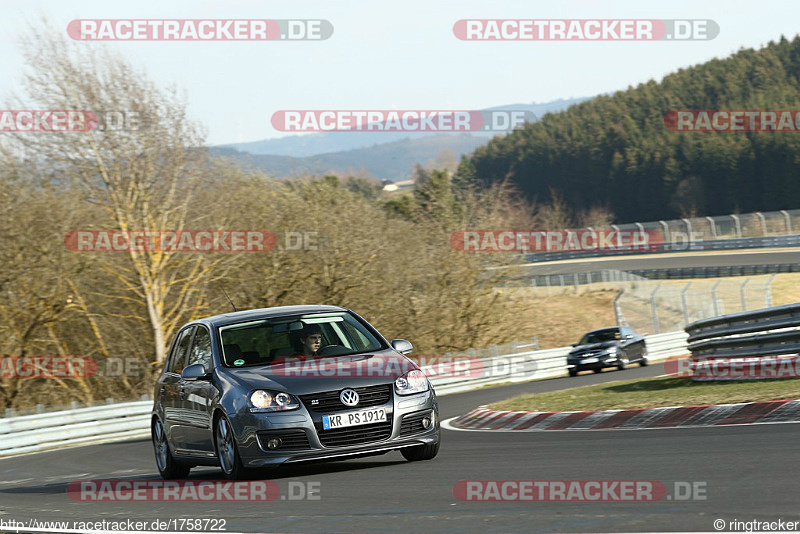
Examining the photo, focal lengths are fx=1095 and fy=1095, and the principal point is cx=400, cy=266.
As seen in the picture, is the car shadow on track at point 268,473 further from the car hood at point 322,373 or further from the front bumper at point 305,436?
the car hood at point 322,373

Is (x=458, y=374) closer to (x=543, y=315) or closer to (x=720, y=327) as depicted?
(x=720, y=327)

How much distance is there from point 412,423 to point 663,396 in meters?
5.72

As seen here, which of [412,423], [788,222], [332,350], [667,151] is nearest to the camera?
[412,423]

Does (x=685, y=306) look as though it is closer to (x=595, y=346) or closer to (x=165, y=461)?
(x=595, y=346)

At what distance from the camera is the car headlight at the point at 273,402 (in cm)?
917

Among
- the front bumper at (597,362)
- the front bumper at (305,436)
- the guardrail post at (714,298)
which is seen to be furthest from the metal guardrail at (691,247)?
the front bumper at (305,436)

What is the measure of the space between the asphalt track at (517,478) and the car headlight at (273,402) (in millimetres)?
659

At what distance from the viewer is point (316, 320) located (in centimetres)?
1064

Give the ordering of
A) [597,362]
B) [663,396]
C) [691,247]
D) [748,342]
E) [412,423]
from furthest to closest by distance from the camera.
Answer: [691,247] < [597,362] < [748,342] < [663,396] < [412,423]

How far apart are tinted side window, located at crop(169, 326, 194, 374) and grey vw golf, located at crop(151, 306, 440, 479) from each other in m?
0.03

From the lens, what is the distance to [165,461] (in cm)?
1136

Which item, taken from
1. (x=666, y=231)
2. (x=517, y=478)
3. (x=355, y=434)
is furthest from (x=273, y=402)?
(x=666, y=231)

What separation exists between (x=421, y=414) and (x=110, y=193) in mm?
23283

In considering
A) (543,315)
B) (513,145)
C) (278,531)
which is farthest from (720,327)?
(513,145)
